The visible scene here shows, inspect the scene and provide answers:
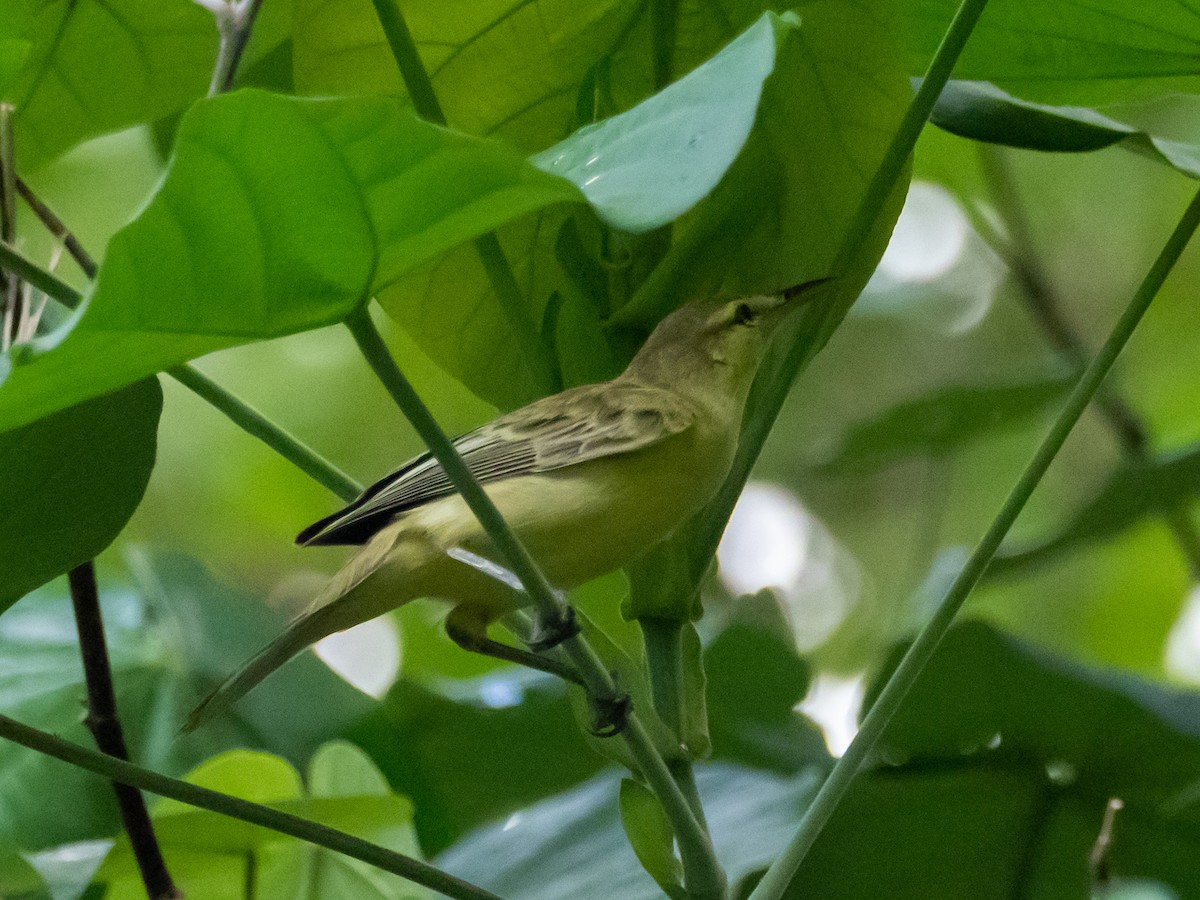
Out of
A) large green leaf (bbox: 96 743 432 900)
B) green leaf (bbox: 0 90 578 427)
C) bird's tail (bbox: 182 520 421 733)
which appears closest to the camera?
green leaf (bbox: 0 90 578 427)

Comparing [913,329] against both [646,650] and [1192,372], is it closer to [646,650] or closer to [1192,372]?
[1192,372]

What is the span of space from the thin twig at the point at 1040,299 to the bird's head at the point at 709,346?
557mm

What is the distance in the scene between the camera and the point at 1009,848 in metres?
1.30

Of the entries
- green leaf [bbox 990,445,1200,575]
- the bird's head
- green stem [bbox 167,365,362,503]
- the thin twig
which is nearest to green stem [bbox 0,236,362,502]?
green stem [bbox 167,365,362,503]

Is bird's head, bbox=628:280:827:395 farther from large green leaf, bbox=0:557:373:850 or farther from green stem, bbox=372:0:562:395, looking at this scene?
large green leaf, bbox=0:557:373:850

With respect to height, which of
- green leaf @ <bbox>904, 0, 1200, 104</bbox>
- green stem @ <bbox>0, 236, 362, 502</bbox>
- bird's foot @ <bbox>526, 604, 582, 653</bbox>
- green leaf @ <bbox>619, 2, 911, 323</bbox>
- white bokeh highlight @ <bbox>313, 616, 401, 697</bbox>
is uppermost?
green leaf @ <bbox>904, 0, 1200, 104</bbox>

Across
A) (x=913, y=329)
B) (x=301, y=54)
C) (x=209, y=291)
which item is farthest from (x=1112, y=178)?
(x=209, y=291)

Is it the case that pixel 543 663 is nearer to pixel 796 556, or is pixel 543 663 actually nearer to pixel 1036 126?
pixel 1036 126

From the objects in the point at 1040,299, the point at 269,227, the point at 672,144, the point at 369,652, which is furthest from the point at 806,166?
the point at 369,652

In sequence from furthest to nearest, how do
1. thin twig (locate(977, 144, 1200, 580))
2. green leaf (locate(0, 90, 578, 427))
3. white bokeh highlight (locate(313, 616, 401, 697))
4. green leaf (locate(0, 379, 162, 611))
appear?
white bokeh highlight (locate(313, 616, 401, 697)), thin twig (locate(977, 144, 1200, 580)), green leaf (locate(0, 379, 162, 611)), green leaf (locate(0, 90, 578, 427))

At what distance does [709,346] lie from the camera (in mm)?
1477

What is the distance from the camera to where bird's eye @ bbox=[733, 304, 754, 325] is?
1.38 metres

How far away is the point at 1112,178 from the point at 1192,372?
2.08ft

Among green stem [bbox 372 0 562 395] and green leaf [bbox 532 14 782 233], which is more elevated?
green stem [bbox 372 0 562 395]
